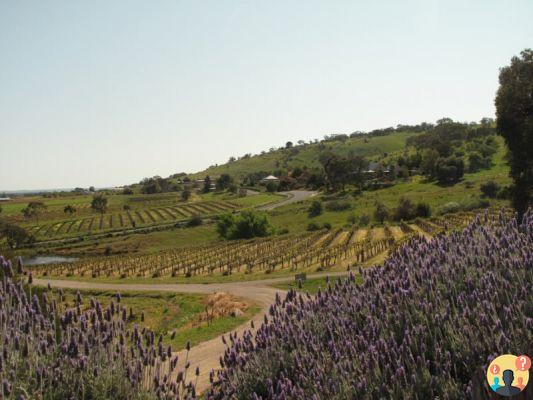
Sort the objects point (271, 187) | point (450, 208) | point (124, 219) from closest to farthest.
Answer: point (450, 208) < point (124, 219) < point (271, 187)

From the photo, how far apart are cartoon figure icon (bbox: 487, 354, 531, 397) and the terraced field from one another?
10593cm

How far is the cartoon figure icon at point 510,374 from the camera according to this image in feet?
6.64

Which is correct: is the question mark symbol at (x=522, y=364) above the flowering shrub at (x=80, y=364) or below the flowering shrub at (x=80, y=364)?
above

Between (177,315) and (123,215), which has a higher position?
(123,215)

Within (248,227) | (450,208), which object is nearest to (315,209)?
(248,227)

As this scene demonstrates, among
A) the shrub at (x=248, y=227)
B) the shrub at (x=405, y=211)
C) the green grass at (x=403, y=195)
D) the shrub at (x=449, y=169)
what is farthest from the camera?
the shrub at (x=449, y=169)

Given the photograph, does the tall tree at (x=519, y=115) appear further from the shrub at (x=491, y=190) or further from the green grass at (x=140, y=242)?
the green grass at (x=140, y=242)

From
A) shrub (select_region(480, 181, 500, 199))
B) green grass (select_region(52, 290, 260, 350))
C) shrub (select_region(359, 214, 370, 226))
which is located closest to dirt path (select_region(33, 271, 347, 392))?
green grass (select_region(52, 290, 260, 350))

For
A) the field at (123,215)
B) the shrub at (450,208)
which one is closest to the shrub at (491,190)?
the shrub at (450,208)

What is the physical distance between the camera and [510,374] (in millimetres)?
2031

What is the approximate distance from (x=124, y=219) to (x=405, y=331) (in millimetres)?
119126

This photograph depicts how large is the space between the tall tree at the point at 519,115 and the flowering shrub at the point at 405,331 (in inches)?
1117

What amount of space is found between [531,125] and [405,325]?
1198 inches

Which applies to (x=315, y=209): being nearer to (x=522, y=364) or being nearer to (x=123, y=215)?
(x=123, y=215)
